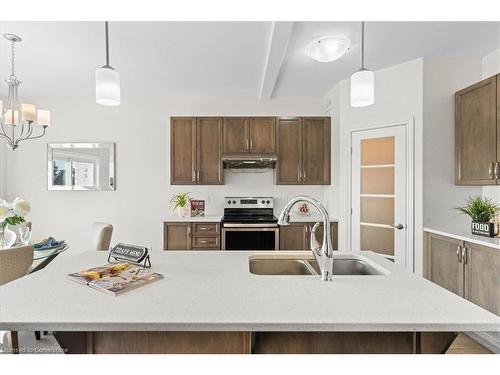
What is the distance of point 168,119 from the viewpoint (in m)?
3.94

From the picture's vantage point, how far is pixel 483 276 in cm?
207

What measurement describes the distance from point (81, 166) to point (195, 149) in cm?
166

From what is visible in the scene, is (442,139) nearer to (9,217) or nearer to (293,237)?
(293,237)

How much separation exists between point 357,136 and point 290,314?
2.68m

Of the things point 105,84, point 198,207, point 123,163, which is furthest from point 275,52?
point 123,163

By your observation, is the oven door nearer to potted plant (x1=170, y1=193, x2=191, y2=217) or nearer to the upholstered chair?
potted plant (x1=170, y1=193, x2=191, y2=217)

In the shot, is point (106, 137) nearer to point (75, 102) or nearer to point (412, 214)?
point (75, 102)

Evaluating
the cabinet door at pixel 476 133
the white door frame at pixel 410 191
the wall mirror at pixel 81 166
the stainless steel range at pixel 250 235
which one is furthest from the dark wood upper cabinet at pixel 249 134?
the cabinet door at pixel 476 133

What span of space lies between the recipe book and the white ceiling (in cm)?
182

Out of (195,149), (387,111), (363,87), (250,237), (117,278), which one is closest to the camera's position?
(117,278)

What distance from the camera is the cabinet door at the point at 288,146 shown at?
3.71m

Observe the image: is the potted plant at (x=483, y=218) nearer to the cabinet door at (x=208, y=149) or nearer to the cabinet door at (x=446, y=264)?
the cabinet door at (x=446, y=264)

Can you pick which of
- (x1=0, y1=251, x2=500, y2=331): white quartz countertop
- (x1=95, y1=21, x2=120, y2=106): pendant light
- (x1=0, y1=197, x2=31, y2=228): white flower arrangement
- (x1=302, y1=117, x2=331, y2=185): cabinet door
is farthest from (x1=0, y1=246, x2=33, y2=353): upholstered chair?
(x1=302, y1=117, x2=331, y2=185): cabinet door

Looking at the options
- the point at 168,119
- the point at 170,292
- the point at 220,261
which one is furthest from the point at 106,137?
the point at 170,292
